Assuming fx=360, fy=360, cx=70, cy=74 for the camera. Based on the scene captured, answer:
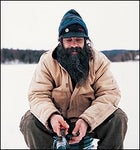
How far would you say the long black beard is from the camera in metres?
1.98

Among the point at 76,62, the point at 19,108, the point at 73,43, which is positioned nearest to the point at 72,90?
the point at 76,62

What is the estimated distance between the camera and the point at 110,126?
1.95 metres

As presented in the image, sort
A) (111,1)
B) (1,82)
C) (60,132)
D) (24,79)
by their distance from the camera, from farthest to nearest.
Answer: (111,1) < (24,79) < (1,82) < (60,132)

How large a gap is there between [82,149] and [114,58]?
7838mm

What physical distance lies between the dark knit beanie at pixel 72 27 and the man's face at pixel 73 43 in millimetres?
35

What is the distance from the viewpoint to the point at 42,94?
194cm

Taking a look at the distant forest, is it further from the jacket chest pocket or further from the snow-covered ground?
the jacket chest pocket

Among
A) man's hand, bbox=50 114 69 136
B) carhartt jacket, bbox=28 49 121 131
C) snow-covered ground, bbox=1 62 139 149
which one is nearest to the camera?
man's hand, bbox=50 114 69 136

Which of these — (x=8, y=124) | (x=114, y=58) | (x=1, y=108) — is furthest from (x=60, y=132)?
(x=114, y=58)

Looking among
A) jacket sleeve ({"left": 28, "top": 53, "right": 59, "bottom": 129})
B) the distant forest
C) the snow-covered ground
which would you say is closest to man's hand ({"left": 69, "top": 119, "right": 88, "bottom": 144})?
jacket sleeve ({"left": 28, "top": 53, "right": 59, "bottom": 129})

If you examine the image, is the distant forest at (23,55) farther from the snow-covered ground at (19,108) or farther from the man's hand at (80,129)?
the man's hand at (80,129)

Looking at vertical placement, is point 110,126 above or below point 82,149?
above

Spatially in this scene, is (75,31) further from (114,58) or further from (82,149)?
(114,58)

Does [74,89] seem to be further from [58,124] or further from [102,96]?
[58,124]
